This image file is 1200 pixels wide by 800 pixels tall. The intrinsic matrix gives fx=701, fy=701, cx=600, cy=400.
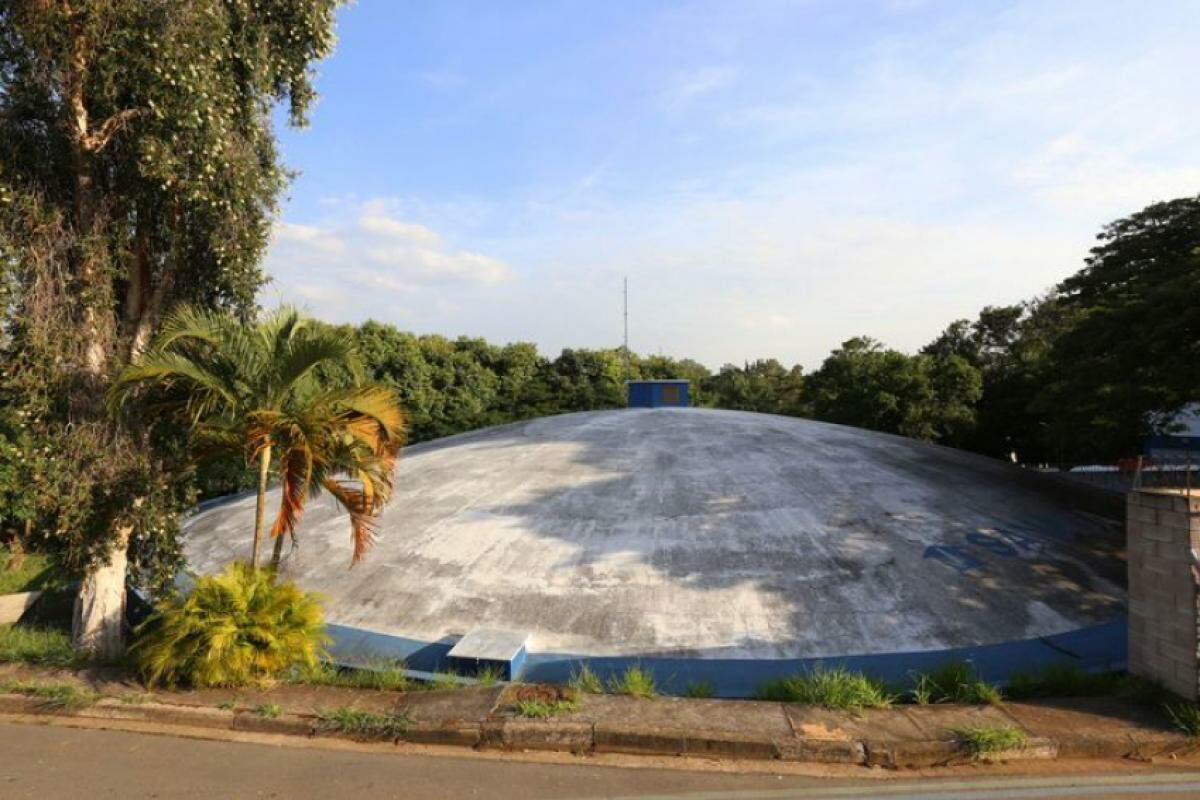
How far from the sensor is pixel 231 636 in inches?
276

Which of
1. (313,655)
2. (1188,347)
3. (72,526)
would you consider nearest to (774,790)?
(313,655)

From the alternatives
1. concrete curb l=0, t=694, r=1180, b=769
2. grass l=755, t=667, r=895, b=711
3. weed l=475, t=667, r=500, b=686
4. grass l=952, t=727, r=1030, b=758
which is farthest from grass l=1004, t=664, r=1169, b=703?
weed l=475, t=667, r=500, b=686

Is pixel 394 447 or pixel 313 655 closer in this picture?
pixel 313 655

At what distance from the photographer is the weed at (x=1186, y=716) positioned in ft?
19.3

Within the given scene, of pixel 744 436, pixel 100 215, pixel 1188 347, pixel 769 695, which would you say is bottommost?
pixel 769 695

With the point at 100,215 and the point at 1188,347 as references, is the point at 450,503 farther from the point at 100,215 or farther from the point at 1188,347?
the point at 1188,347

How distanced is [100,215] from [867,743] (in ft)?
33.8

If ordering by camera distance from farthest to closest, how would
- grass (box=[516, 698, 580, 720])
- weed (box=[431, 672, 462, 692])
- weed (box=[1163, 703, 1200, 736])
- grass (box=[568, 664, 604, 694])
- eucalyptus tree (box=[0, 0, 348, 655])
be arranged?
eucalyptus tree (box=[0, 0, 348, 655]) → weed (box=[431, 672, 462, 692]) → grass (box=[568, 664, 604, 694]) → grass (box=[516, 698, 580, 720]) → weed (box=[1163, 703, 1200, 736])

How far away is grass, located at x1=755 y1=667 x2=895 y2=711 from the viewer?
6.64m

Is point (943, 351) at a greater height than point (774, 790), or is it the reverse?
point (943, 351)

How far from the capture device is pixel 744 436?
15.5 meters

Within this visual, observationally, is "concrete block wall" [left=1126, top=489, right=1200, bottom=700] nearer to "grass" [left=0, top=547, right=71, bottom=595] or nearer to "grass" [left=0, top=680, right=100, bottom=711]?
"grass" [left=0, top=680, right=100, bottom=711]

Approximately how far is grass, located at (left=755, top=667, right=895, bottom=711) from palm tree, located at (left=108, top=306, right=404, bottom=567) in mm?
4857

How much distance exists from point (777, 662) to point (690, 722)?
263 centimetres
